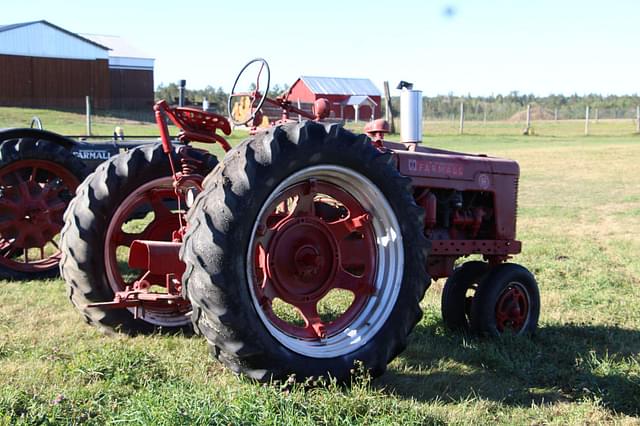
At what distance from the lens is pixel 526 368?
4.56m

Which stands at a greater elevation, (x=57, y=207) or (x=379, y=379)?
(x=57, y=207)

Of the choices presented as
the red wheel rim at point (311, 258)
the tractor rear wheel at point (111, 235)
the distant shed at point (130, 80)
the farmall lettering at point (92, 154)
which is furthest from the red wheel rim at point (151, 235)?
the distant shed at point (130, 80)

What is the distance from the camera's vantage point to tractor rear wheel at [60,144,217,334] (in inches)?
188

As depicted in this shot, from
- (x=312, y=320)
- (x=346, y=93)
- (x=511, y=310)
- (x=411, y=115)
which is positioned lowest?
(x=511, y=310)

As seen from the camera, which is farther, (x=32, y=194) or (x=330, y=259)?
(x=32, y=194)

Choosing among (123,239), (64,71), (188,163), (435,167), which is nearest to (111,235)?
(123,239)

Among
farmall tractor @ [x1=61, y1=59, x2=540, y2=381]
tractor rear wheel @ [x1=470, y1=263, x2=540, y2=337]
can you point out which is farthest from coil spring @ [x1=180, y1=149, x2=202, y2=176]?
tractor rear wheel @ [x1=470, y1=263, x2=540, y2=337]

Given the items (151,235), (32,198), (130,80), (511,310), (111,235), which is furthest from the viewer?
(130,80)

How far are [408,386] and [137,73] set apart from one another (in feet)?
163

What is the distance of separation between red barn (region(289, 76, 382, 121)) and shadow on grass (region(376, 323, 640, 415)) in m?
45.9

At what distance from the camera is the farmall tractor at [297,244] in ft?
11.8

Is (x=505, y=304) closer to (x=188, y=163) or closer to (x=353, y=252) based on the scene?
(x=353, y=252)

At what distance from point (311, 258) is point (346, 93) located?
50799 mm

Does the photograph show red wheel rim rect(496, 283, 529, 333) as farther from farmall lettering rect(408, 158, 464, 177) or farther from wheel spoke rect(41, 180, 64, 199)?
wheel spoke rect(41, 180, 64, 199)
